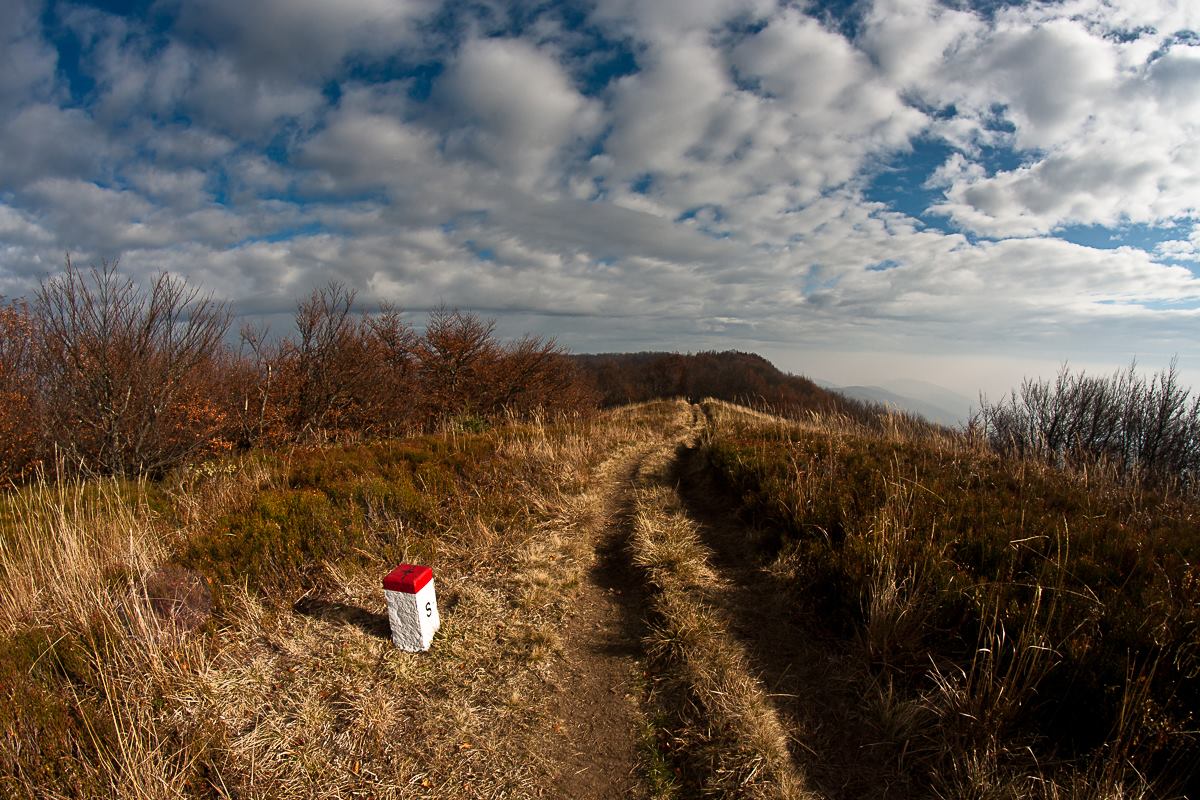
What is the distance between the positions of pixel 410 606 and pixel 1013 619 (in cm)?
425

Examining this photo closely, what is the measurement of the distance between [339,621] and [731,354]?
103m

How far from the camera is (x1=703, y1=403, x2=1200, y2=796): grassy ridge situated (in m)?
2.38

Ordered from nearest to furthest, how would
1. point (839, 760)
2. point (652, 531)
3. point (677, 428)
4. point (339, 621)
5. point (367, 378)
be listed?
point (839, 760), point (339, 621), point (652, 531), point (677, 428), point (367, 378)

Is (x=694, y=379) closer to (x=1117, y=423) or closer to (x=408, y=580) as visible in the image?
(x=1117, y=423)

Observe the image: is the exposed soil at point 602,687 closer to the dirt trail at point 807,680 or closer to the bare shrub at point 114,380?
the dirt trail at point 807,680

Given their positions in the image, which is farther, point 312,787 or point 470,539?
point 470,539

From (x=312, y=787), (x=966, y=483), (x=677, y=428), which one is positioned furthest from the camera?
(x=677, y=428)

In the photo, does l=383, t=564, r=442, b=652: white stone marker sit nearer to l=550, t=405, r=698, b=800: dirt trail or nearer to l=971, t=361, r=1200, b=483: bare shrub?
l=550, t=405, r=698, b=800: dirt trail

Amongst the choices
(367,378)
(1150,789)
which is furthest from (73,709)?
(367,378)

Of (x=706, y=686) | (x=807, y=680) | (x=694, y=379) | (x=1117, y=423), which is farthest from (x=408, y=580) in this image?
(x=694, y=379)

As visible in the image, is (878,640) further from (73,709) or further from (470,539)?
(73,709)

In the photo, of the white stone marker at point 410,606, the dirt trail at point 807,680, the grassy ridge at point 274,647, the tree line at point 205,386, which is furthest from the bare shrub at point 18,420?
the dirt trail at point 807,680

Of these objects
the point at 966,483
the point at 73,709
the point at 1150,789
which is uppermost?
the point at 966,483

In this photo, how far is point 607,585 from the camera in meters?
4.79
